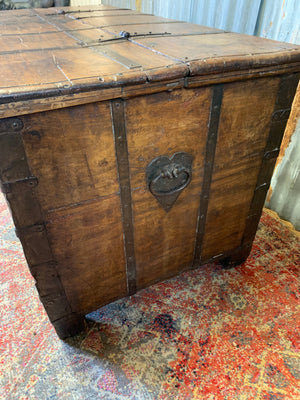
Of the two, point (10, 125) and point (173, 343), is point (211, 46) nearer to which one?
point (10, 125)

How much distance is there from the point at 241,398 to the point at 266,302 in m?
0.48

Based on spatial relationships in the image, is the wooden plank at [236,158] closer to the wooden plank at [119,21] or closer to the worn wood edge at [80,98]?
the worn wood edge at [80,98]

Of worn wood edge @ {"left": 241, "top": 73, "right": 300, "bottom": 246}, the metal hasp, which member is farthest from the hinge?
worn wood edge @ {"left": 241, "top": 73, "right": 300, "bottom": 246}

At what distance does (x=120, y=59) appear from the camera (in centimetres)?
95

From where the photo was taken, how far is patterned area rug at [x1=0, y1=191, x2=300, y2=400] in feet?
3.59

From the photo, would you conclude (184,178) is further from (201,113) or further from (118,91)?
(118,91)

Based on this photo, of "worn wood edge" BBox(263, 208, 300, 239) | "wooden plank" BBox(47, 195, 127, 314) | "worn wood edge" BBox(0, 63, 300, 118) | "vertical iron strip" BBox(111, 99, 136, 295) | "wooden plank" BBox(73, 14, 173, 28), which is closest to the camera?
"worn wood edge" BBox(0, 63, 300, 118)

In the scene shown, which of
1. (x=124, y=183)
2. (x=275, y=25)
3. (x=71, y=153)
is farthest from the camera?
(x=275, y=25)

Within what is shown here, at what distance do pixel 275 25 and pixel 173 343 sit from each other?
176 centimetres

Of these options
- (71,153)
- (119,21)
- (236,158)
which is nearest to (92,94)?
(71,153)

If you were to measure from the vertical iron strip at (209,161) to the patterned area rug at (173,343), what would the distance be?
0.89ft

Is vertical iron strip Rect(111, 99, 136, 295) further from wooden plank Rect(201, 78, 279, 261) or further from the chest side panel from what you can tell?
wooden plank Rect(201, 78, 279, 261)

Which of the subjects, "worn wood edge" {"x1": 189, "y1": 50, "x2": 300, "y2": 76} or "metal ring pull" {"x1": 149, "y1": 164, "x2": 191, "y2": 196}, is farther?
"metal ring pull" {"x1": 149, "y1": 164, "x2": 191, "y2": 196}

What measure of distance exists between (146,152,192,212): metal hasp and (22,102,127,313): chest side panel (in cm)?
14
